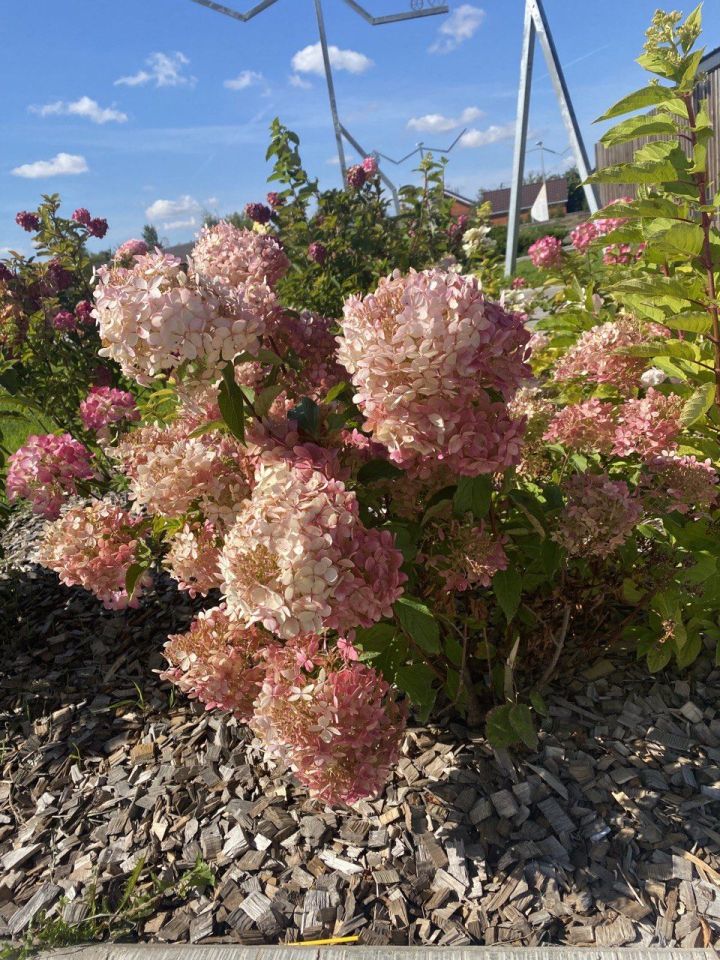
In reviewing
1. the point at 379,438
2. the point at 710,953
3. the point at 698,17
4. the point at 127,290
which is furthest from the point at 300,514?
the point at 698,17

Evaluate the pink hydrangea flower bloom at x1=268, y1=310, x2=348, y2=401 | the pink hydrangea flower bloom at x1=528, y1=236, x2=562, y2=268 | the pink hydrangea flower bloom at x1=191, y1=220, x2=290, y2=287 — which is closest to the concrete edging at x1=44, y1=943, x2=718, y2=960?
the pink hydrangea flower bloom at x1=268, y1=310, x2=348, y2=401

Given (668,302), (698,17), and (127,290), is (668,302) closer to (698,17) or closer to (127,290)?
(698,17)

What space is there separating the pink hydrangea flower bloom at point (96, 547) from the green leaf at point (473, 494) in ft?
3.07

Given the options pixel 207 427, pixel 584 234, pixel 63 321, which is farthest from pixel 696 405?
pixel 63 321

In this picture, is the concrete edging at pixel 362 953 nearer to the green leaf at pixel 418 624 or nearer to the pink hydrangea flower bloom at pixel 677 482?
the green leaf at pixel 418 624

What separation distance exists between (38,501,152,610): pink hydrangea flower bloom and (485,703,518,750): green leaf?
1029mm

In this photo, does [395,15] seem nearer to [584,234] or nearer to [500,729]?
[584,234]

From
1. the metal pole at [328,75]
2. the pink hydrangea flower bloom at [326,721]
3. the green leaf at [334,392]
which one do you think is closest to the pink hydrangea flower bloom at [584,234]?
the green leaf at [334,392]

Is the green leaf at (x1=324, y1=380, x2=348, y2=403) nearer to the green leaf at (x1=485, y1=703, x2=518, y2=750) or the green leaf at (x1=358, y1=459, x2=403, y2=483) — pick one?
the green leaf at (x1=358, y1=459, x2=403, y2=483)

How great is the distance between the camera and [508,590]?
166 centimetres

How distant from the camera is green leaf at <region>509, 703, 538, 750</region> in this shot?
1.71 meters

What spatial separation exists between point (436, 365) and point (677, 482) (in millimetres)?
839

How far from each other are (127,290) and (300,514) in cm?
54

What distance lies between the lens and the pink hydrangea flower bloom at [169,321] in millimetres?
1247
